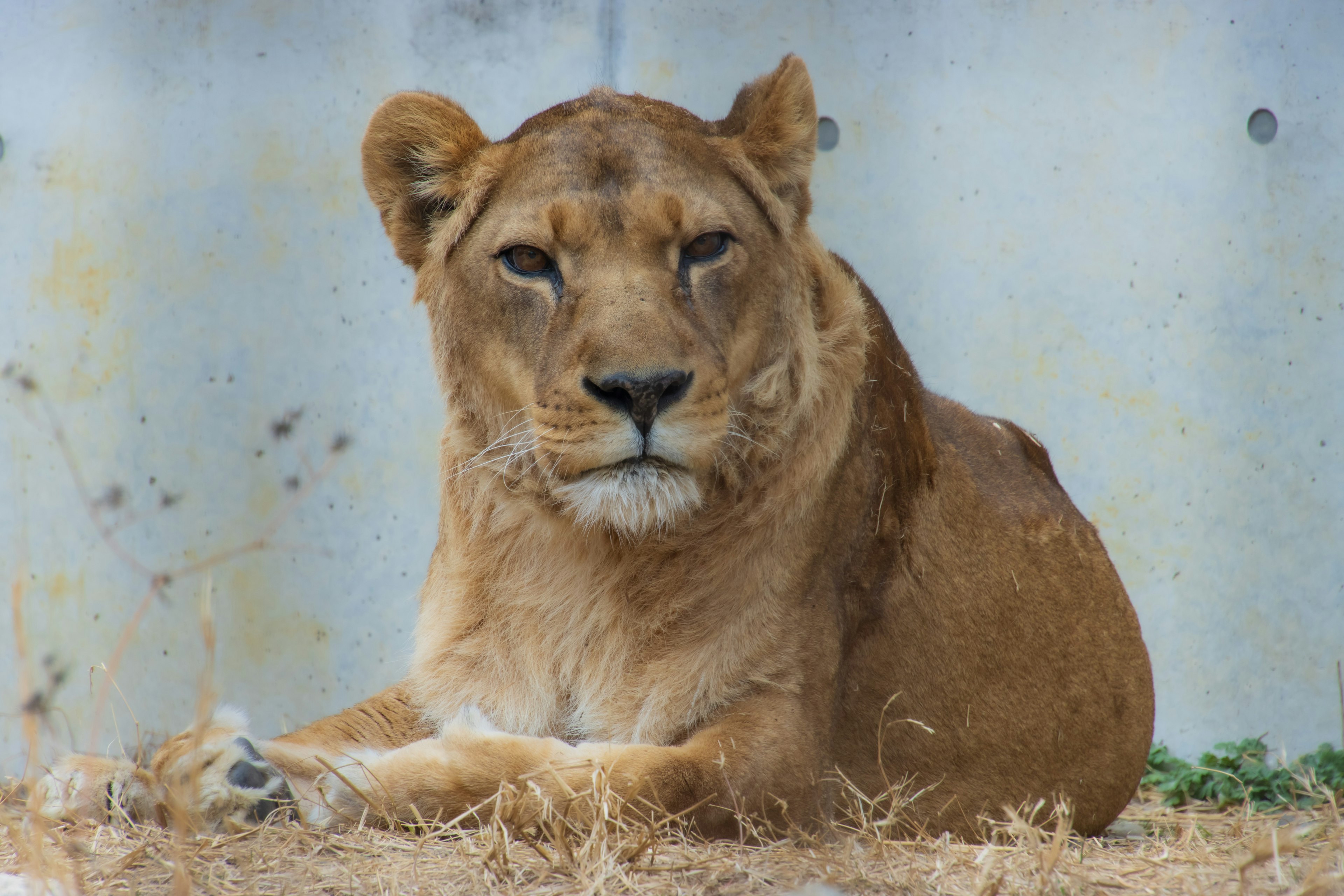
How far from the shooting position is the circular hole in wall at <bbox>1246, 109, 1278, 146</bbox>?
482 cm

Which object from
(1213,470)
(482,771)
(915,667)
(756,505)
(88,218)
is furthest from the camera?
(1213,470)

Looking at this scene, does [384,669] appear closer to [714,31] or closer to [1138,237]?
[714,31]

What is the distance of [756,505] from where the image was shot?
9.89 ft

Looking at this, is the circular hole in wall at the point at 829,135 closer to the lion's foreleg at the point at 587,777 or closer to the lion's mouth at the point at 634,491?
the lion's mouth at the point at 634,491

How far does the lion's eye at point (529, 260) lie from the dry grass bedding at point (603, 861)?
3.84 ft

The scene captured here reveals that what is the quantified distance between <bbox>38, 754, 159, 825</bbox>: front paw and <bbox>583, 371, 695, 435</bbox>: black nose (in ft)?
4.36

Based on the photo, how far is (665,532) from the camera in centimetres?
298

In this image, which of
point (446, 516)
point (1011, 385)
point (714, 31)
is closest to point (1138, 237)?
point (1011, 385)

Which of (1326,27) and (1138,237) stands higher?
(1326,27)

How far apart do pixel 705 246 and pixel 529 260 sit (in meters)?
0.41

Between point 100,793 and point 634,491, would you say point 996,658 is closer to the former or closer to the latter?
point 634,491

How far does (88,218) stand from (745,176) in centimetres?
271

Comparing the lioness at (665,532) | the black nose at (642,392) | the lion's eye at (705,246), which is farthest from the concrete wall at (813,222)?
the black nose at (642,392)

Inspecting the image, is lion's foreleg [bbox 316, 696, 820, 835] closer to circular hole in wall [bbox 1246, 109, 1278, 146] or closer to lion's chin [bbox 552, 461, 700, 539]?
lion's chin [bbox 552, 461, 700, 539]
